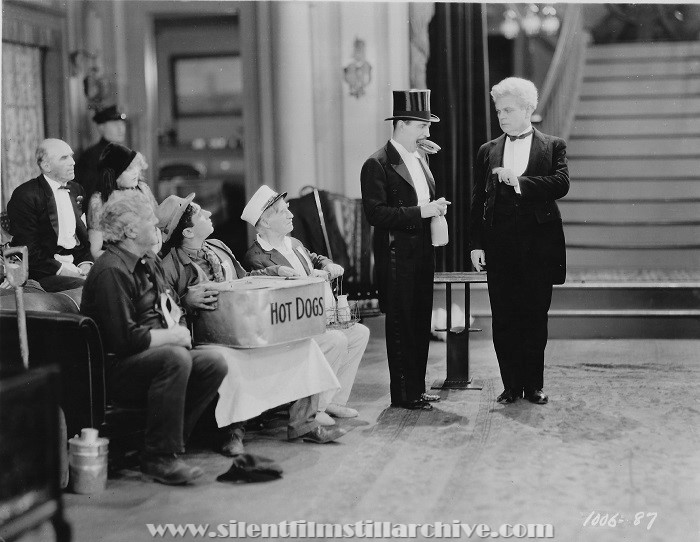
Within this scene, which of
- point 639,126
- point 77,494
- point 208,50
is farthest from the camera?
point 639,126

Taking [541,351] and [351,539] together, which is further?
[541,351]

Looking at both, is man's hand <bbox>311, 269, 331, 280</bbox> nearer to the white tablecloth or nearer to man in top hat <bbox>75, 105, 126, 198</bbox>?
the white tablecloth

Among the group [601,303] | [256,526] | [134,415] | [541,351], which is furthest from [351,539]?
[601,303]

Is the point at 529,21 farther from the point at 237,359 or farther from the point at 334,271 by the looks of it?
the point at 237,359

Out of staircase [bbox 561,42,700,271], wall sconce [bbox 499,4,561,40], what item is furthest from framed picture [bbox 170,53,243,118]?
wall sconce [bbox 499,4,561,40]

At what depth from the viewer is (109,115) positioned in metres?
5.07

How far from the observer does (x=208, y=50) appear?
603cm

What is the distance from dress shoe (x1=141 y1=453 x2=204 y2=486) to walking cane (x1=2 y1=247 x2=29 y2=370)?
56cm

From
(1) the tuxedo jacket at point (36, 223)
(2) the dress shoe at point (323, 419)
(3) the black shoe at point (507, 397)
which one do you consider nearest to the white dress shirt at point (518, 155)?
(3) the black shoe at point (507, 397)

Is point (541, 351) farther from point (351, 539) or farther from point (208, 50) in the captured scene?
point (208, 50)

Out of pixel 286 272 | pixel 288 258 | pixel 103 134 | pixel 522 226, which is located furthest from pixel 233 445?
pixel 103 134

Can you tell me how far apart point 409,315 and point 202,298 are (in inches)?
42.7

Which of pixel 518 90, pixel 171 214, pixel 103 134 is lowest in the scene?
pixel 171 214

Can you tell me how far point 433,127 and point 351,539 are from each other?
12.2 ft
